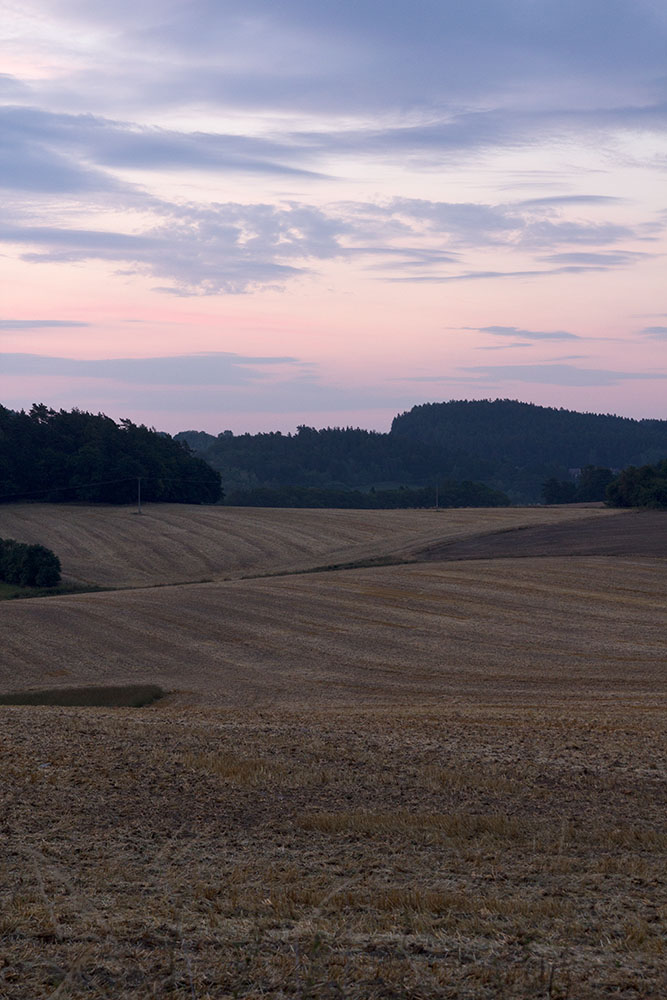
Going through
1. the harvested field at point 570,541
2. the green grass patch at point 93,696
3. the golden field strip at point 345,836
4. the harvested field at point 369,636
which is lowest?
the green grass patch at point 93,696

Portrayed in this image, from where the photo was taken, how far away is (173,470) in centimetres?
10144

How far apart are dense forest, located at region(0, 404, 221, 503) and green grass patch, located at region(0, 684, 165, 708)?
63.4 metres

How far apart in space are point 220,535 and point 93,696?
43.0 meters

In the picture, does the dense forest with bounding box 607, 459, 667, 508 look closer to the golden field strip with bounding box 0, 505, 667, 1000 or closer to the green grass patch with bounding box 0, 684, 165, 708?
the golden field strip with bounding box 0, 505, 667, 1000

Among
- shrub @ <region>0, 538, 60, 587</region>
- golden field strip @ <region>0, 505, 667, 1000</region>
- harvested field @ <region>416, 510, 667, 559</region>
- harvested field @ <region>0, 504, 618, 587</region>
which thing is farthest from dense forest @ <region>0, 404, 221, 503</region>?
golden field strip @ <region>0, 505, 667, 1000</region>

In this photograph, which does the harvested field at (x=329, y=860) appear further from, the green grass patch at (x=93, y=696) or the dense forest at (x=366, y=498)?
the dense forest at (x=366, y=498)

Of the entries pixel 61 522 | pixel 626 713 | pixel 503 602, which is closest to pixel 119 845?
pixel 626 713

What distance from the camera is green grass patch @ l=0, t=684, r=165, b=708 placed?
2873 centimetres

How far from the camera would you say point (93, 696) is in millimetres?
29734

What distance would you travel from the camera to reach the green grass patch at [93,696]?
94.3 ft

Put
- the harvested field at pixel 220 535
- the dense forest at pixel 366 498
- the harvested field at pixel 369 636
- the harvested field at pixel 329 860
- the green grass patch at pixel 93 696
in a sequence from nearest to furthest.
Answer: the harvested field at pixel 329 860 → the green grass patch at pixel 93 696 → the harvested field at pixel 369 636 → the harvested field at pixel 220 535 → the dense forest at pixel 366 498

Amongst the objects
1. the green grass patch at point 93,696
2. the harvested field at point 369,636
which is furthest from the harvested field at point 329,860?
the harvested field at point 369,636

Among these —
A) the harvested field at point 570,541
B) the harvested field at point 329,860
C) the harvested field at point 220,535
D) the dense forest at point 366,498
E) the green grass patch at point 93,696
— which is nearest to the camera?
the harvested field at point 329,860

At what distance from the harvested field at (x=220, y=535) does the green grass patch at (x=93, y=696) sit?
92.4ft
